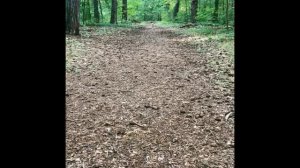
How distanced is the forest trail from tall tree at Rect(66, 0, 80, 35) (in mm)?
4267

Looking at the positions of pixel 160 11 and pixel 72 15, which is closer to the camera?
pixel 72 15

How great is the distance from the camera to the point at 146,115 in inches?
213

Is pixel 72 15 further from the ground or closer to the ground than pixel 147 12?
closer to the ground

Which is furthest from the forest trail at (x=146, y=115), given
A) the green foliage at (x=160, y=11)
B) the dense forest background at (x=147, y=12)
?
the green foliage at (x=160, y=11)

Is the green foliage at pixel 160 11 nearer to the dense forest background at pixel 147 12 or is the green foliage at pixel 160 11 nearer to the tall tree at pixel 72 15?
the dense forest background at pixel 147 12

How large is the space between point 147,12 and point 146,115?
160 ft

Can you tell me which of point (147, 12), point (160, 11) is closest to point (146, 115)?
point (160, 11)

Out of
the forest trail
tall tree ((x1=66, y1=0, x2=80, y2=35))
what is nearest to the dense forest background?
tall tree ((x1=66, y1=0, x2=80, y2=35))

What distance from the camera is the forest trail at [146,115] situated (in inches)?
154

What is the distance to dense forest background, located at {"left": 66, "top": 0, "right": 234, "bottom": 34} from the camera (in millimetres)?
14031

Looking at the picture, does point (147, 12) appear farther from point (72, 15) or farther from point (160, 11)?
point (72, 15)

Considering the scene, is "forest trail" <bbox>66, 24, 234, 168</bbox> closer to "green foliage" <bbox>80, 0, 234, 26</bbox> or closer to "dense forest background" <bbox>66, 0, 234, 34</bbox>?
"dense forest background" <bbox>66, 0, 234, 34</bbox>
